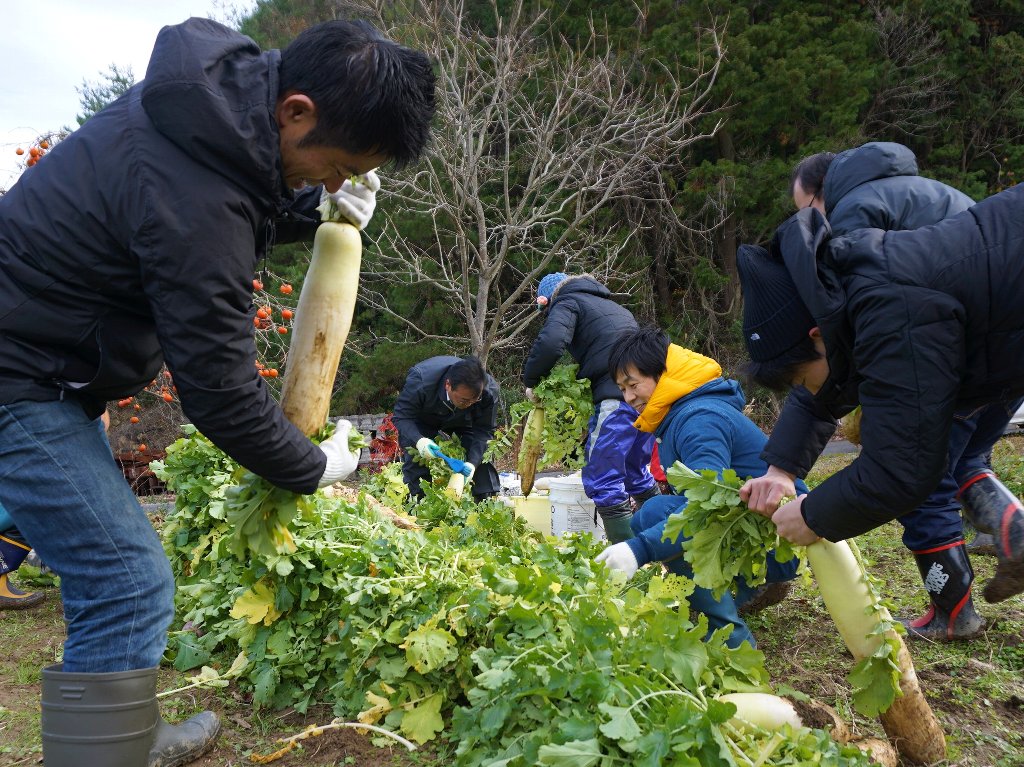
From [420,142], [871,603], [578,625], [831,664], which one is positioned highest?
[420,142]

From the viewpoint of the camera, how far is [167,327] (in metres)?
1.66

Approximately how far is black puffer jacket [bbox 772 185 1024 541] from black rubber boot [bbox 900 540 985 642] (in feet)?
4.55

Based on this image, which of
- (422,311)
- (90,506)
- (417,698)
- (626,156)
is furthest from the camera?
(422,311)

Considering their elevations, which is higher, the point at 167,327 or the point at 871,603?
the point at 167,327

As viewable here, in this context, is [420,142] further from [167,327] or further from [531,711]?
[531,711]

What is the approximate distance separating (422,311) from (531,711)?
11610mm

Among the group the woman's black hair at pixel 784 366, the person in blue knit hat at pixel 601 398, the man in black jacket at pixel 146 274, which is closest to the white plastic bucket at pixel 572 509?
the person in blue knit hat at pixel 601 398

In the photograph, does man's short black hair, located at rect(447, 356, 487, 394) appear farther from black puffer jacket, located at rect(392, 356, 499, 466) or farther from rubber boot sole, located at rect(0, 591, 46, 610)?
rubber boot sole, located at rect(0, 591, 46, 610)

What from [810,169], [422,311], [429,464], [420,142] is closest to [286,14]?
[422,311]

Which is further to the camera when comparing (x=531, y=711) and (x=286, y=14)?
(x=286, y=14)

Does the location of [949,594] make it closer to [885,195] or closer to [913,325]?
[885,195]

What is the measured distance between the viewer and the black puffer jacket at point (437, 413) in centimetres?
625

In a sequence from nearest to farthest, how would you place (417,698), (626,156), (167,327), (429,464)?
1. (167,327)
2. (417,698)
3. (429,464)
4. (626,156)

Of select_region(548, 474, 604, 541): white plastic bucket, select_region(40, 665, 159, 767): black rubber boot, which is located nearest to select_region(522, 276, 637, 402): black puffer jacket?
select_region(548, 474, 604, 541): white plastic bucket
